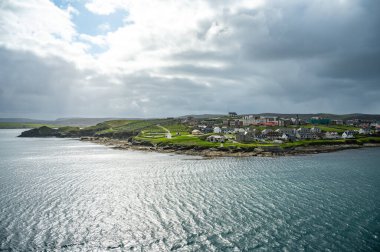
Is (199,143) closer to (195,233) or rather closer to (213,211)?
(213,211)

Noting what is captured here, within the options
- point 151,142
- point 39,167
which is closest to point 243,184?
point 39,167

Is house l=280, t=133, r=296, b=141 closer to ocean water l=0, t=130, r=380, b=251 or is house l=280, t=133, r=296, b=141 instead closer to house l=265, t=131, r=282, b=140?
house l=265, t=131, r=282, b=140

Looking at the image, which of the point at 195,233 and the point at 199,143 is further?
the point at 199,143

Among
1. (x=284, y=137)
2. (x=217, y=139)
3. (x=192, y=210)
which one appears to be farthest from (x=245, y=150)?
(x=192, y=210)

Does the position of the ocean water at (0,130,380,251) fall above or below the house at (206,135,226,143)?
below

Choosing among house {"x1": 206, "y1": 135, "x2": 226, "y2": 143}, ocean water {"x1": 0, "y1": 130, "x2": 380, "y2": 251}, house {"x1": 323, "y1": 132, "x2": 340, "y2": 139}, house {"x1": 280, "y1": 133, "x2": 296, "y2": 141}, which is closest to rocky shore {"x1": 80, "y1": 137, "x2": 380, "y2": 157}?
house {"x1": 280, "y1": 133, "x2": 296, "y2": 141}

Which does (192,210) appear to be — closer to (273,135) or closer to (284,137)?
(284,137)

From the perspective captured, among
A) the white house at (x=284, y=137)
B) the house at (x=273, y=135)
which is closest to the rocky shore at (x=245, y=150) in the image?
the white house at (x=284, y=137)

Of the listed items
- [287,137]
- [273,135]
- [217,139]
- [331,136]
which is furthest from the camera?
[331,136]

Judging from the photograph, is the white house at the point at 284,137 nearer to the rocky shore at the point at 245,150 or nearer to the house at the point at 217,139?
the rocky shore at the point at 245,150
